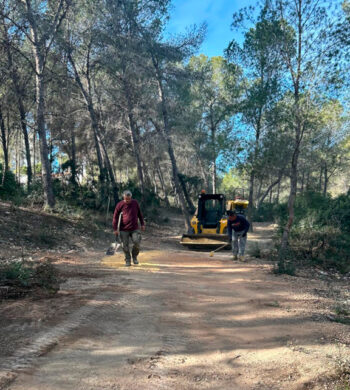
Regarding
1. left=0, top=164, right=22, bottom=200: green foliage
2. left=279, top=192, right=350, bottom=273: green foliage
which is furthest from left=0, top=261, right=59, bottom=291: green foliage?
left=0, top=164, right=22, bottom=200: green foliage

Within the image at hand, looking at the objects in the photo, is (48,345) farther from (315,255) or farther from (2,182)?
(2,182)

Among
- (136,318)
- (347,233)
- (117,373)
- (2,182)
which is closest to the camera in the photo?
(117,373)

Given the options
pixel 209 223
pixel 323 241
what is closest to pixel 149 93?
pixel 209 223

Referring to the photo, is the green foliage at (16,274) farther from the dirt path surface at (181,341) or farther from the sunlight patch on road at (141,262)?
the sunlight patch on road at (141,262)

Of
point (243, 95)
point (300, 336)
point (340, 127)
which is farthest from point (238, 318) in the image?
point (340, 127)

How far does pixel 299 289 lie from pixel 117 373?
16.4 feet

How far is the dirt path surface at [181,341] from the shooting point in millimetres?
2838

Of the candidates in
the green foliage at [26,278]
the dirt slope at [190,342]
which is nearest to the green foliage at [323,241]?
the dirt slope at [190,342]

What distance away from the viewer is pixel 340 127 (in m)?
30.0

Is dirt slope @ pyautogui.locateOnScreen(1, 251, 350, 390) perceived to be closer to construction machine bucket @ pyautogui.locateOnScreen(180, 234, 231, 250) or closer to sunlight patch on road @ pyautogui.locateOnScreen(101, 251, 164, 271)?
sunlight patch on road @ pyautogui.locateOnScreen(101, 251, 164, 271)

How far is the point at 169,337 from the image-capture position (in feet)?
12.2

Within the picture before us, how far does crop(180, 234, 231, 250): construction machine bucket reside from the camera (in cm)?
1355

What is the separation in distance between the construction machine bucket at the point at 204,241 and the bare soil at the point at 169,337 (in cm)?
693

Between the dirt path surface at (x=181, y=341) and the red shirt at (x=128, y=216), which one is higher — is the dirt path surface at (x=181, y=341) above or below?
below
